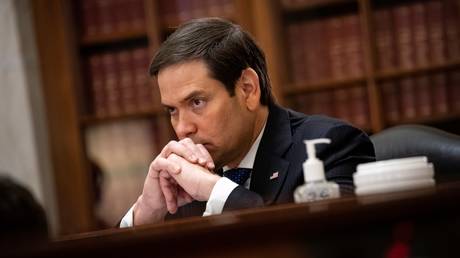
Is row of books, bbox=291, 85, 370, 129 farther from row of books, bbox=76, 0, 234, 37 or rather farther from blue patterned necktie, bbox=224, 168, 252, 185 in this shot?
blue patterned necktie, bbox=224, 168, 252, 185

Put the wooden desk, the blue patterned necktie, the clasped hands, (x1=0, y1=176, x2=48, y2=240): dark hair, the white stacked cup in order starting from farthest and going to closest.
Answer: the blue patterned necktie, the clasped hands, the white stacked cup, (x1=0, y1=176, x2=48, y2=240): dark hair, the wooden desk

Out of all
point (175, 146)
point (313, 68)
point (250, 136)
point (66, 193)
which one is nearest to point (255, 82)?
point (250, 136)

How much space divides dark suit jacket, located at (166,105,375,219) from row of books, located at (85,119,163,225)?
2.00 meters

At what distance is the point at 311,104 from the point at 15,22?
1.54 meters

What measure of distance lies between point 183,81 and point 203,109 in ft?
0.32

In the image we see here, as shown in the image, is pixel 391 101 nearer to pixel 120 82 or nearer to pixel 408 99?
pixel 408 99

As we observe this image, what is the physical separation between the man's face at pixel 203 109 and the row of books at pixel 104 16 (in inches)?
85.3

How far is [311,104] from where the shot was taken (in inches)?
169

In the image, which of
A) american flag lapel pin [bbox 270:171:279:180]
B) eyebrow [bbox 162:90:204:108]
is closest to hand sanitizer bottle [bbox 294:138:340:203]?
american flag lapel pin [bbox 270:171:279:180]

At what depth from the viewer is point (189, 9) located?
4.46m

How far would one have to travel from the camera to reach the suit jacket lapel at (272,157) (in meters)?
2.31

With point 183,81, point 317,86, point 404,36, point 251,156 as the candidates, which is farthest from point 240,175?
point 404,36

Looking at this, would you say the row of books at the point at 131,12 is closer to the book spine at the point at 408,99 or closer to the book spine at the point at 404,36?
the book spine at the point at 404,36

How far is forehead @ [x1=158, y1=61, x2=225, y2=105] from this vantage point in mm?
2383
